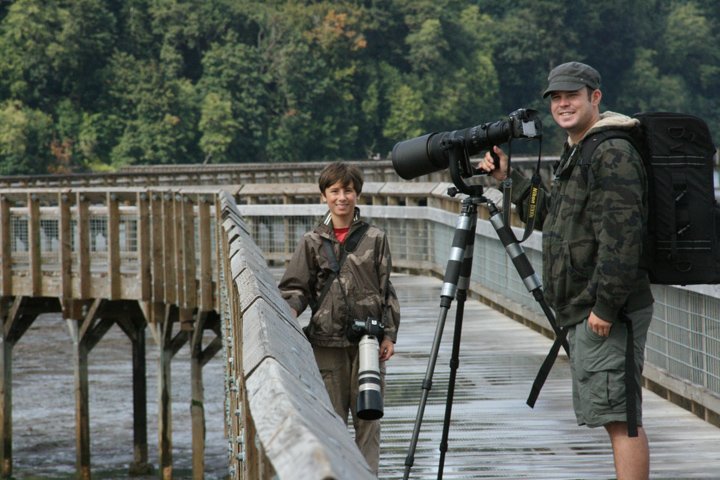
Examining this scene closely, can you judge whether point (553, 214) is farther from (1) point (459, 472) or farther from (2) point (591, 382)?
(1) point (459, 472)

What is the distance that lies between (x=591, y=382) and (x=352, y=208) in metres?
1.24

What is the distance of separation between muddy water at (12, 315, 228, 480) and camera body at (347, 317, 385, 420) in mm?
14621

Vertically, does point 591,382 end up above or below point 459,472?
above

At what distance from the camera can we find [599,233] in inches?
222

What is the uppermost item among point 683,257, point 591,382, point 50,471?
point 683,257

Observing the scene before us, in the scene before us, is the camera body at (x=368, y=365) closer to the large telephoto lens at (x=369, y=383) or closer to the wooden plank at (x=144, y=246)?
the large telephoto lens at (x=369, y=383)

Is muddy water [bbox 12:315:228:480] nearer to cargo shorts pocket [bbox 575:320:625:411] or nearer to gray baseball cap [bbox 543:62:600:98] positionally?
cargo shorts pocket [bbox 575:320:625:411]

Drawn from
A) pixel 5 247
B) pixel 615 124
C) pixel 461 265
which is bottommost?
pixel 5 247

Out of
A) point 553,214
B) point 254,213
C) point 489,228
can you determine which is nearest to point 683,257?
point 553,214

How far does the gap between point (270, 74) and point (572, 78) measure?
3943 inches

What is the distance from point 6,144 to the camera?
292ft

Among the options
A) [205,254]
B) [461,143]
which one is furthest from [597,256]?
[205,254]

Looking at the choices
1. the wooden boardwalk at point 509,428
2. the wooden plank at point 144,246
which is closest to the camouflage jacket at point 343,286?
the wooden boardwalk at point 509,428

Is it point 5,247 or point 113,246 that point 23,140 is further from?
point 113,246
